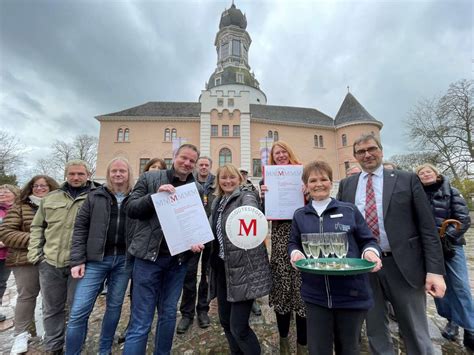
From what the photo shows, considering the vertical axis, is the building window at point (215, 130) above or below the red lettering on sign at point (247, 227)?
above

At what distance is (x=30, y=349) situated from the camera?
3219 mm

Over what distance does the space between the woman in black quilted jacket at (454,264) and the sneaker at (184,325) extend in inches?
153

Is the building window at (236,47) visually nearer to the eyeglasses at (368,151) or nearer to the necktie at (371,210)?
the eyeglasses at (368,151)

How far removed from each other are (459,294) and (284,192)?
2860mm

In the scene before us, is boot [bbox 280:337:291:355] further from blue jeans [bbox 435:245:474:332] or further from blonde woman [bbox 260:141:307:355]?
blue jeans [bbox 435:245:474:332]

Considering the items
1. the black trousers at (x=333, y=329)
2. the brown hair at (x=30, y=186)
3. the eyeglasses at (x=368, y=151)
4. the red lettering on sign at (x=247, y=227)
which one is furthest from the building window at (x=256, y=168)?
the black trousers at (x=333, y=329)

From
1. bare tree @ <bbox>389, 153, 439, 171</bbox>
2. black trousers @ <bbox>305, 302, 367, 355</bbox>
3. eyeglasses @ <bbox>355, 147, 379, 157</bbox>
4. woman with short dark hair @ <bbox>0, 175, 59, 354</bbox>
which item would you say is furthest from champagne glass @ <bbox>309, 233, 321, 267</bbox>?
bare tree @ <bbox>389, 153, 439, 171</bbox>

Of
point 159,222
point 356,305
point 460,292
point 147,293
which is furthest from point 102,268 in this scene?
point 460,292

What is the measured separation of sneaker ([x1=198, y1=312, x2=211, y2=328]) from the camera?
365cm

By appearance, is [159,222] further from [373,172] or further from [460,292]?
[460,292]

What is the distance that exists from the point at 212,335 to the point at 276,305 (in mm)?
1374

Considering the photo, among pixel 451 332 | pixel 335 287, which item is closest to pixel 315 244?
pixel 335 287

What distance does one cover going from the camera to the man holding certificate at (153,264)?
2.41 meters

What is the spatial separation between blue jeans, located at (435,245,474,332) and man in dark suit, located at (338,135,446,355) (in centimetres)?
140
